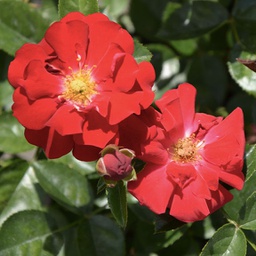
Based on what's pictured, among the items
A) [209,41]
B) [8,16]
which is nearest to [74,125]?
[8,16]

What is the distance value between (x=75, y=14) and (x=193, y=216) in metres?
0.51

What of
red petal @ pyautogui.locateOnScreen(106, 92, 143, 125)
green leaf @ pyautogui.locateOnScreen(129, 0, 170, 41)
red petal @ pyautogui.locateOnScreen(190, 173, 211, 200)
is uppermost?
red petal @ pyautogui.locateOnScreen(106, 92, 143, 125)

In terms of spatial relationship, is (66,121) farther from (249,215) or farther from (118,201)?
(249,215)

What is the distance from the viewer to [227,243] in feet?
4.31

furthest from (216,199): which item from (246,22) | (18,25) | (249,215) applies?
(18,25)

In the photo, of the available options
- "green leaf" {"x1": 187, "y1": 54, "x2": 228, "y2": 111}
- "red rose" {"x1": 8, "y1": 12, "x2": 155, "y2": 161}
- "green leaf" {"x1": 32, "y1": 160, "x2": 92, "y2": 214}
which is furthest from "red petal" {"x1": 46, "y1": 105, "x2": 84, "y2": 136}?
"green leaf" {"x1": 187, "y1": 54, "x2": 228, "y2": 111}

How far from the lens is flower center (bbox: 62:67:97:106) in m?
1.23

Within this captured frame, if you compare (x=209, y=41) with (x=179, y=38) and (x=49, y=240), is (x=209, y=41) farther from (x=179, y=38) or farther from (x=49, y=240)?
(x=49, y=240)

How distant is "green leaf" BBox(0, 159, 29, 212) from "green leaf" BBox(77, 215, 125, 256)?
26 cm

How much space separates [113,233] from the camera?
1.57 m

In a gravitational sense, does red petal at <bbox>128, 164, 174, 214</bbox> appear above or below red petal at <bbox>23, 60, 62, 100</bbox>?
below

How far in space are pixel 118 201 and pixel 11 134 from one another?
547 millimetres

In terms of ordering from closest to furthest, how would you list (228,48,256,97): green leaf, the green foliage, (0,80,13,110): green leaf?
the green foliage, (228,48,256,97): green leaf, (0,80,13,110): green leaf

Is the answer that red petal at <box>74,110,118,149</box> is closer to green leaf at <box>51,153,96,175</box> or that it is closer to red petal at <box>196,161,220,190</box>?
red petal at <box>196,161,220,190</box>
